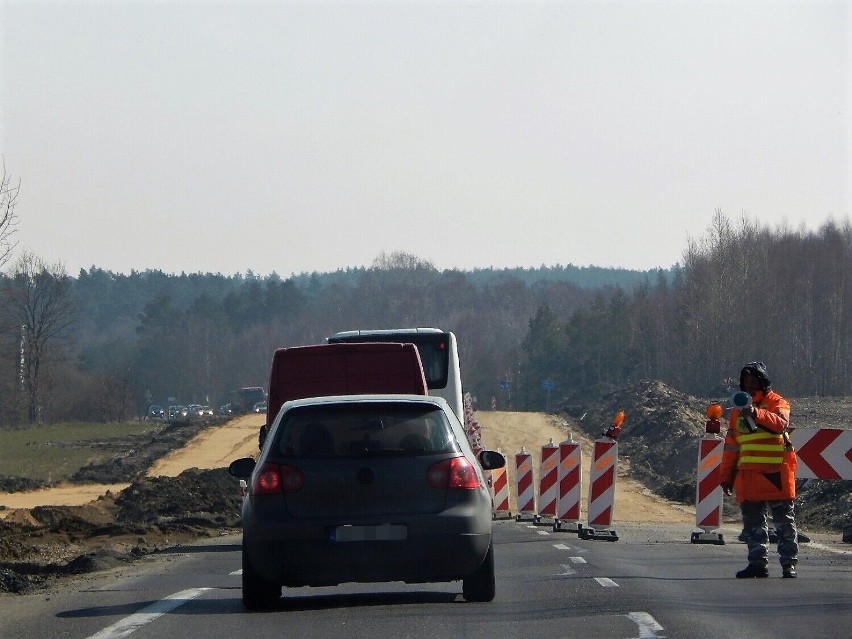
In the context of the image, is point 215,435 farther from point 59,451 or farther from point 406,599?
point 406,599

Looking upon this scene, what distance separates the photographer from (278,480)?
35.0 ft

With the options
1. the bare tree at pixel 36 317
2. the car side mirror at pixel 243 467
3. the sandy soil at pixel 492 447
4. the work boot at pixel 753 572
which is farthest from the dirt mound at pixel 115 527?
the bare tree at pixel 36 317

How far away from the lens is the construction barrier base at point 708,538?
1886 cm

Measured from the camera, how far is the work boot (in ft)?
Answer: 44.6

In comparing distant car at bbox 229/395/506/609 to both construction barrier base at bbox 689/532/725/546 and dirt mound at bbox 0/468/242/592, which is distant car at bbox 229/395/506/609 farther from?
construction barrier base at bbox 689/532/725/546

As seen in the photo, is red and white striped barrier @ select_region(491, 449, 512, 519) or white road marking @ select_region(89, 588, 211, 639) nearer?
white road marking @ select_region(89, 588, 211, 639)

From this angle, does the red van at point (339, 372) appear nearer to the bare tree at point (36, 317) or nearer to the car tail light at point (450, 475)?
the car tail light at point (450, 475)

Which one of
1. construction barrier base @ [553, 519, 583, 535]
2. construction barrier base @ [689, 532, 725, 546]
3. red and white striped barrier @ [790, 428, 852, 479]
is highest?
red and white striped barrier @ [790, 428, 852, 479]

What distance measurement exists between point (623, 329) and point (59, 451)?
76.9 meters

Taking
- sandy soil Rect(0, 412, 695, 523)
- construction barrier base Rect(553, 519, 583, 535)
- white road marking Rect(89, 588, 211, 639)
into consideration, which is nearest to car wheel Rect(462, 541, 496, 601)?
white road marking Rect(89, 588, 211, 639)

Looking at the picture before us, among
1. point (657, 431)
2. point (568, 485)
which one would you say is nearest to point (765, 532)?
point (568, 485)

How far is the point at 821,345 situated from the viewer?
336ft

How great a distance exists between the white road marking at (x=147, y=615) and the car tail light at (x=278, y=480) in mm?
1247

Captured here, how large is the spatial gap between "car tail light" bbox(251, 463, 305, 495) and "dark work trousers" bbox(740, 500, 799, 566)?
4.95 metres
